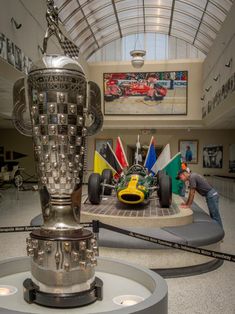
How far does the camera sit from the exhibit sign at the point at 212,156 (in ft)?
72.9

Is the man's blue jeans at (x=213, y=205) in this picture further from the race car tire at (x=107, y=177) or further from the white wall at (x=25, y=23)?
the white wall at (x=25, y=23)

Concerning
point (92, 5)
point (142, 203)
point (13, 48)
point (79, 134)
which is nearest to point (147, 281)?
point (79, 134)

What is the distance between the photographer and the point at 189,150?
2284 centimetres

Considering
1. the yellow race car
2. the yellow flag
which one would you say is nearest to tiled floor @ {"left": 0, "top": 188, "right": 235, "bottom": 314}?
the yellow race car

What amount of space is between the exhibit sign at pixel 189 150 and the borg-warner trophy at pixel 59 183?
70.2 feet

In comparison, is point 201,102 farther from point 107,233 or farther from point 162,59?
point 107,233

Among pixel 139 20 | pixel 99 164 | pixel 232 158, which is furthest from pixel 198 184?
pixel 139 20

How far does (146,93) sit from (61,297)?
20.7m

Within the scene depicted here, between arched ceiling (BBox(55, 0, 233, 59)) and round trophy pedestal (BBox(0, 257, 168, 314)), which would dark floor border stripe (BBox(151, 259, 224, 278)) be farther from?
arched ceiling (BBox(55, 0, 233, 59))

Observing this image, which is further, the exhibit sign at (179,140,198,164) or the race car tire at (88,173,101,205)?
the exhibit sign at (179,140,198,164)

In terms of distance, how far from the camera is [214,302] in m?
4.43

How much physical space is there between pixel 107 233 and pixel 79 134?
432 centimetres

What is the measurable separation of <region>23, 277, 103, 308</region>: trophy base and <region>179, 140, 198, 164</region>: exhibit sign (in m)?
21.4

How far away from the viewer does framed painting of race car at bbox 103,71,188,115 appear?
2162cm
